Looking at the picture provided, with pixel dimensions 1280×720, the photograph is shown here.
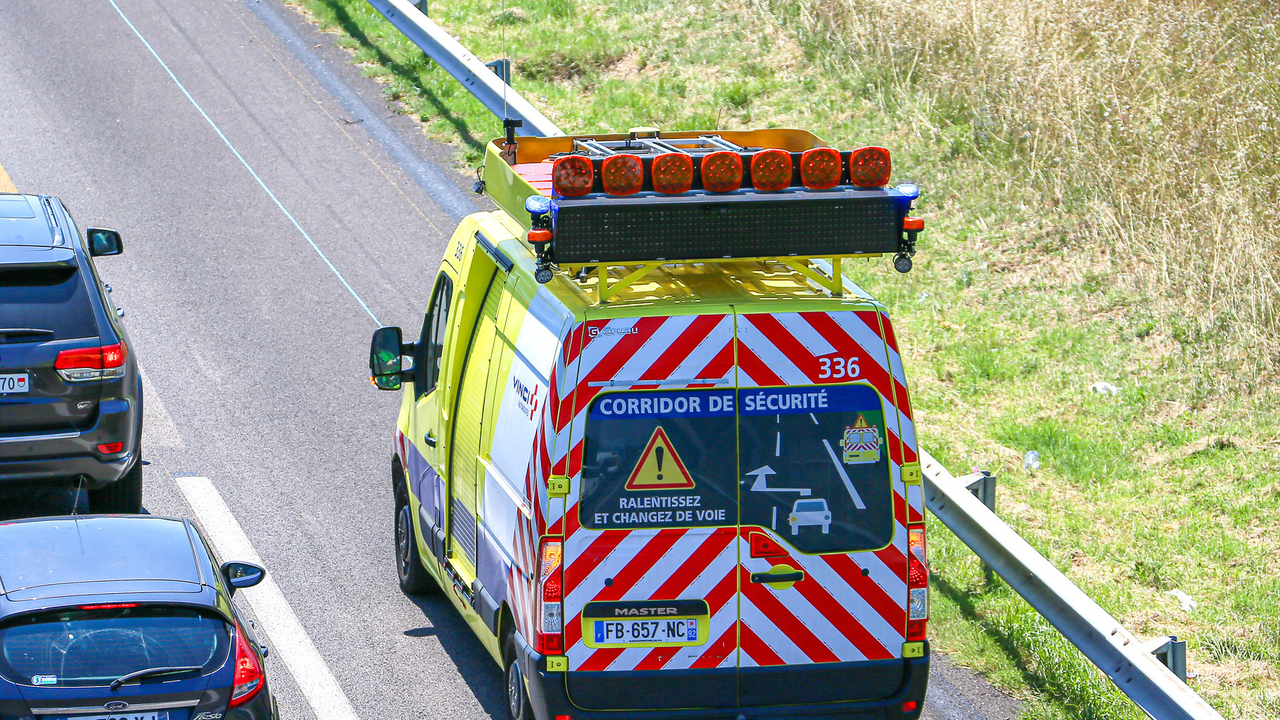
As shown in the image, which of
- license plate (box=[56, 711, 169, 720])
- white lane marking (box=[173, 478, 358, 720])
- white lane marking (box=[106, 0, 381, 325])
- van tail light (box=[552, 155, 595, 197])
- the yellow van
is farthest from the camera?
white lane marking (box=[106, 0, 381, 325])

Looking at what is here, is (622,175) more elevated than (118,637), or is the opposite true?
(622,175)

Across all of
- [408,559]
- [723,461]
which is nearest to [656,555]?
[723,461]

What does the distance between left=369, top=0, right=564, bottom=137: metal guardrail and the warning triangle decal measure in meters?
8.06

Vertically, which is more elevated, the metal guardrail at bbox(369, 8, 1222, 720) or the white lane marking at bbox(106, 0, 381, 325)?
the metal guardrail at bbox(369, 8, 1222, 720)

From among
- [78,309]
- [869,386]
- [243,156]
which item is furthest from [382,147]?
[869,386]

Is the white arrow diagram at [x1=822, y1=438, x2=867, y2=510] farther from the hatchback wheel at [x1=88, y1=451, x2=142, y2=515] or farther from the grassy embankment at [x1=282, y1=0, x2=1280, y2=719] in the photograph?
the hatchback wheel at [x1=88, y1=451, x2=142, y2=515]

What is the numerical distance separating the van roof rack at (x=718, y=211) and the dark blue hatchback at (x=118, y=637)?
205 cm

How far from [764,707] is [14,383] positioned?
16.4 feet

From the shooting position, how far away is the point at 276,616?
8672mm

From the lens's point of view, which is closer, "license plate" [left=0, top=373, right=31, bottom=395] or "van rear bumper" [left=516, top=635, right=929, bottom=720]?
"van rear bumper" [left=516, top=635, right=929, bottom=720]

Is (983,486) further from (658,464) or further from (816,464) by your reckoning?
(658,464)

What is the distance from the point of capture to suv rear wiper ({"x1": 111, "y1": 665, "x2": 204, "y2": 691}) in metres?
5.79

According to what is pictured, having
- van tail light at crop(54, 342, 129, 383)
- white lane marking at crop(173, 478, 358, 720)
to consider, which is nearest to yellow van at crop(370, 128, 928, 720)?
white lane marking at crop(173, 478, 358, 720)

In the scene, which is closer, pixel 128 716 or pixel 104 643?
pixel 128 716
